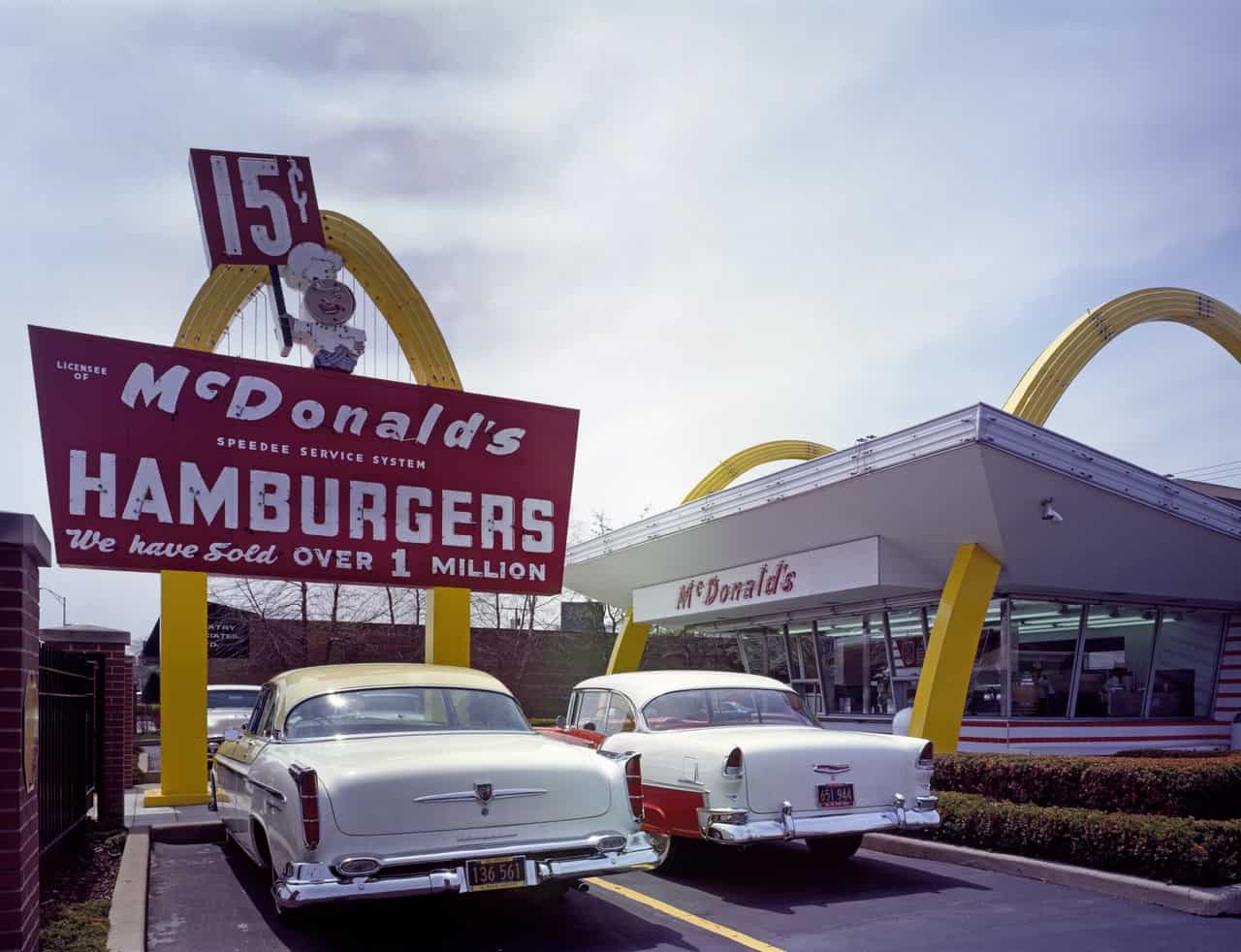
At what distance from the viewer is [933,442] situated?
1322 centimetres

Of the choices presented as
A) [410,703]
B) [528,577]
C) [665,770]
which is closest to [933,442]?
[528,577]

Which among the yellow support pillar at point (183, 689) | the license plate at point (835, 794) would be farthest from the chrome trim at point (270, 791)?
the yellow support pillar at point (183, 689)

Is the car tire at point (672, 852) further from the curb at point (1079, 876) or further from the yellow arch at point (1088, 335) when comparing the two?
the yellow arch at point (1088, 335)

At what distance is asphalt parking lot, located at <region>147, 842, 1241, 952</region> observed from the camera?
21.2ft

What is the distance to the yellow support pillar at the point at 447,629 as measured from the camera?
14.2 meters

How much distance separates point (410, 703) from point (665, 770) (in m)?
2.12

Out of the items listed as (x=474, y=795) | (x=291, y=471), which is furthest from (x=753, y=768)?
(x=291, y=471)

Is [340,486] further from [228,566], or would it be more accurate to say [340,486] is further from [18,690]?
[18,690]

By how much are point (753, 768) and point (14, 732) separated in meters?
4.81

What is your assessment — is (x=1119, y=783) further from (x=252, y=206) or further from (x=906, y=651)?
(x=252, y=206)

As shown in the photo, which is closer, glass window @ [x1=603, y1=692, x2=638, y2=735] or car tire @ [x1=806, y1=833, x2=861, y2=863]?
car tire @ [x1=806, y1=833, x2=861, y2=863]

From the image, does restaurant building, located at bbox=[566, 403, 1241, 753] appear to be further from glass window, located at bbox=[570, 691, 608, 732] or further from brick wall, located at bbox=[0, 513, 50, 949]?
brick wall, located at bbox=[0, 513, 50, 949]

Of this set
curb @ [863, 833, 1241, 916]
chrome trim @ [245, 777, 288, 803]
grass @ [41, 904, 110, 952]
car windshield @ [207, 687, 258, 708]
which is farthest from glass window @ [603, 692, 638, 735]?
car windshield @ [207, 687, 258, 708]

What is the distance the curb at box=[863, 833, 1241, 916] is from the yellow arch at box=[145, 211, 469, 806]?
6.58 m
